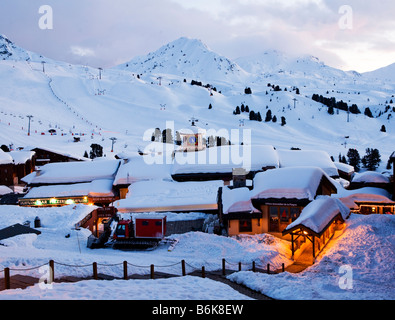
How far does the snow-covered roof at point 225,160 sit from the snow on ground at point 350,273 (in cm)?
1307

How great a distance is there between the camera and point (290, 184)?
73.3ft

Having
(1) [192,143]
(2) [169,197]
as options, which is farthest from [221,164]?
(1) [192,143]

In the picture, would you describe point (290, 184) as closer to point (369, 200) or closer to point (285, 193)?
point (285, 193)

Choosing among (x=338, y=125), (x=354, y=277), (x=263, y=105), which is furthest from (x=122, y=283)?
(x=263, y=105)

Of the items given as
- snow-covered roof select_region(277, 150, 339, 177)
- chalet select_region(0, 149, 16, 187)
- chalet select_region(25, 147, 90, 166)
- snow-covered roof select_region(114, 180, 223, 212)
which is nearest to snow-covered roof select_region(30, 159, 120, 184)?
snow-covered roof select_region(114, 180, 223, 212)

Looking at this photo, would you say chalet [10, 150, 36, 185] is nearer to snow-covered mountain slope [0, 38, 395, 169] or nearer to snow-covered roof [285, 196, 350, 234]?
snow-covered mountain slope [0, 38, 395, 169]

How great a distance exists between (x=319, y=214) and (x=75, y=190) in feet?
72.4

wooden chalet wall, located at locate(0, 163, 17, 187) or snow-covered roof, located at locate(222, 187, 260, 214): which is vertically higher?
wooden chalet wall, located at locate(0, 163, 17, 187)

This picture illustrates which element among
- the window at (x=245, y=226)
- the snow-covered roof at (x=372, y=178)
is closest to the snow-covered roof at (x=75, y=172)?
the window at (x=245, y=226)

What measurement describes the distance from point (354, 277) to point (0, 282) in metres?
13.7

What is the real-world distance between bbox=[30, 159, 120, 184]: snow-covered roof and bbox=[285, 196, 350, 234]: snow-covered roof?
2137cm

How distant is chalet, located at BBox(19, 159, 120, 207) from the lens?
30469 mm
